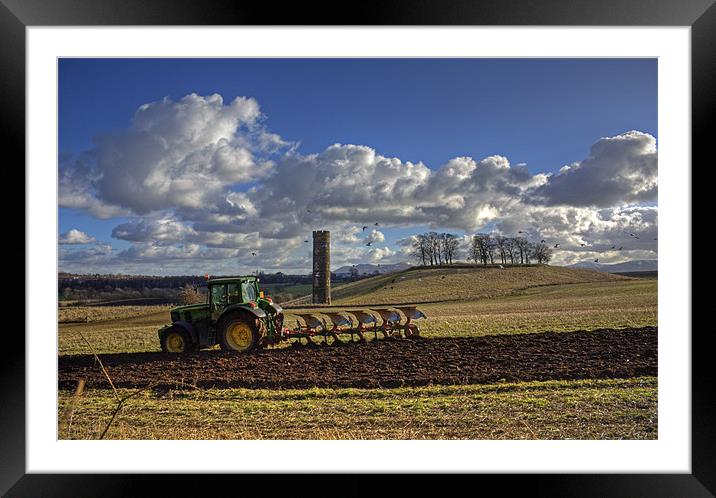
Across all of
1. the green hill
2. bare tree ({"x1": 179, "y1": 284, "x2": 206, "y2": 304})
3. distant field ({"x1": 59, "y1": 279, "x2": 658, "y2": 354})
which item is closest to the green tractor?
distant field ({"x1": 59, "y1": 279, "x2": 658, "y2": 354})

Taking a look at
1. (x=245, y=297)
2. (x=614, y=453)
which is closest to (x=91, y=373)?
(x=245, y=297)

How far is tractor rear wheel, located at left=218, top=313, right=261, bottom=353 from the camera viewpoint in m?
8.03

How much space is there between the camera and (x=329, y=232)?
12.7 meters

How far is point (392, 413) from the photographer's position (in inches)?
222

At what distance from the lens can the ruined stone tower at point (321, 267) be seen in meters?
13.0

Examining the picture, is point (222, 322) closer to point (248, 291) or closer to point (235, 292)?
point (235, 292)

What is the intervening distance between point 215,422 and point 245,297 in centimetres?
282

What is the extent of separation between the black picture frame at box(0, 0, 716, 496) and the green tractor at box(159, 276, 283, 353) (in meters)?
4.70

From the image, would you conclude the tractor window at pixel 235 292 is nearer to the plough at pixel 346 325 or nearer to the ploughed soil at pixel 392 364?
the ploughed soil at pixel 392 364

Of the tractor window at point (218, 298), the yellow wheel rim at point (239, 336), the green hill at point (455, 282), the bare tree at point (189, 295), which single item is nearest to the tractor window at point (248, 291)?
the tractor window at point (218, 298)
